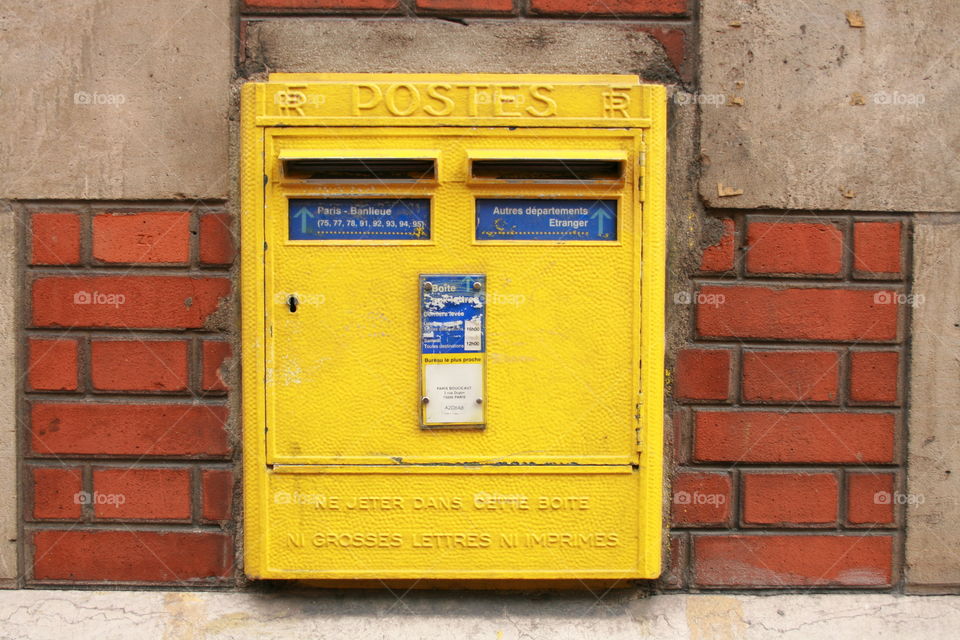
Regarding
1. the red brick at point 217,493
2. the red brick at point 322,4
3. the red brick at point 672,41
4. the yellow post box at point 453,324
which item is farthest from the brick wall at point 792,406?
the red brick at point 217,493

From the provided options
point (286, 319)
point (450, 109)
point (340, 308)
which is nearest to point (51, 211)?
point (286, 319)

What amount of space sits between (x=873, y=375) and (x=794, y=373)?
202 mm

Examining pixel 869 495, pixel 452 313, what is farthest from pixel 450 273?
pixel 869 495

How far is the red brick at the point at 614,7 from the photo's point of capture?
171cm

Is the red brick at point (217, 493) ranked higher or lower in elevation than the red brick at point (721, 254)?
lower

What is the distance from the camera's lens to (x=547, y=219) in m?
1.55

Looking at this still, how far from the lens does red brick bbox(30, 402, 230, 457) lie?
1.74m

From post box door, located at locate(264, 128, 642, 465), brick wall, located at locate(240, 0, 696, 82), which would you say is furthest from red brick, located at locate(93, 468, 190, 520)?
brick wall, located at locate(240, 0, 696, 82)

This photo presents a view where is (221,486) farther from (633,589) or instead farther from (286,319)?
(633,589)

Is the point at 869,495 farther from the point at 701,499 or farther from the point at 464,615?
the point at 464,615

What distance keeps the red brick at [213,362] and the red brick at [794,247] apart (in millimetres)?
1352

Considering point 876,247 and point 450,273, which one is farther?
point 876,247

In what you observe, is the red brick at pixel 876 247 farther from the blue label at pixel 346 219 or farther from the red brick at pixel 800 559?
the blue label at pixel 346 219

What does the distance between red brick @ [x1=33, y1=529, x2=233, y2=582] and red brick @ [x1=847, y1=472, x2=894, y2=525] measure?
5.28ft
